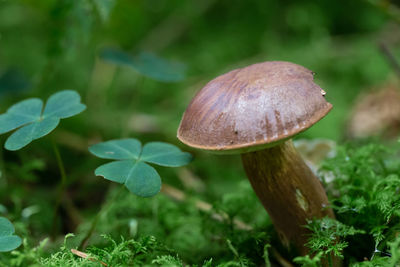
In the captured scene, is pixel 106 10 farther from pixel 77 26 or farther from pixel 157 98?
pixel 157 98

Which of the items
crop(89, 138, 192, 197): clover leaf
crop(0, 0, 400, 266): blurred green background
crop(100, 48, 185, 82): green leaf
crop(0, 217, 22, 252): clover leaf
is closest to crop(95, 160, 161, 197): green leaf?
crop(89, 138, 192, 197): clover leaf

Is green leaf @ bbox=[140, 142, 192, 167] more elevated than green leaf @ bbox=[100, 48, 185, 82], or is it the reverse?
green leaf @ bbox=[100, 48, 185, 82]

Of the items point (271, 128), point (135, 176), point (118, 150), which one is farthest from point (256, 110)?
point (118, 150)

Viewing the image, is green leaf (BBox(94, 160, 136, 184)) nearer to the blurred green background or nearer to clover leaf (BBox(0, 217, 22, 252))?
clover leaf (BBox(0, 217, 22, 252))

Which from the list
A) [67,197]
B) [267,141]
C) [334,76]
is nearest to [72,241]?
[67,197]

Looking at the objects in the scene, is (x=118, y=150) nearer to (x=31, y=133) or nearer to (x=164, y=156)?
(x=164, y=156)

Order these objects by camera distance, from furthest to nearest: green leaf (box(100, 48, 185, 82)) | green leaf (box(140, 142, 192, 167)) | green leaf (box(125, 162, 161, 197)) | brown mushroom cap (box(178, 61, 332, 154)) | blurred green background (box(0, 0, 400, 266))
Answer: green leaf (box(100, 48, 185, 82)) < blurred green background (box(0, 0, 400, 266)) < green leaf (box(140, 142, 192, 167)) < green leaf (box(125, 162, 161, 197)) < brown mushroom cap (box(178, 61, 332, 154))
